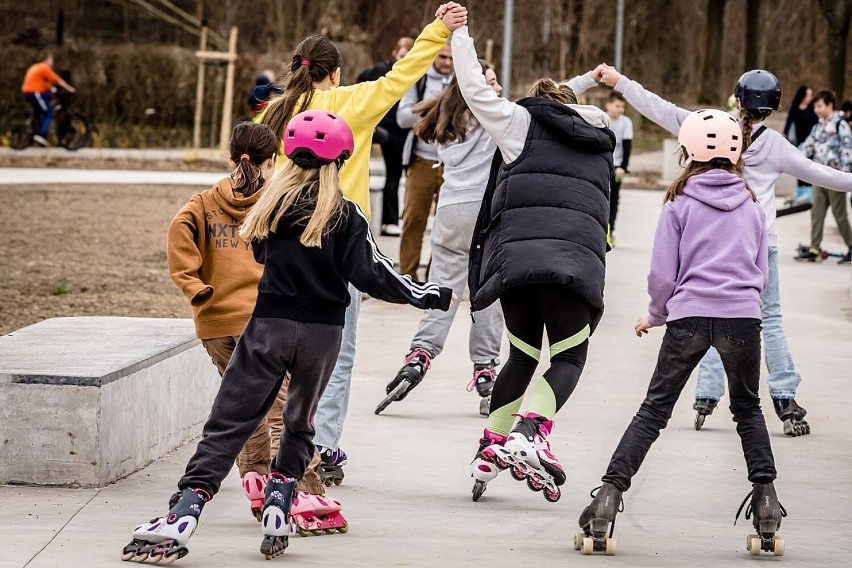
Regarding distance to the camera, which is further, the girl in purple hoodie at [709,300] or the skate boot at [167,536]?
the girl in purple hoodie at [709,300]

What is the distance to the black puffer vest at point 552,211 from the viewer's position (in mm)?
5527

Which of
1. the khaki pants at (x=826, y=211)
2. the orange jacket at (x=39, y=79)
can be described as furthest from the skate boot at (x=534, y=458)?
the orange jacket at (x=39, y=79)

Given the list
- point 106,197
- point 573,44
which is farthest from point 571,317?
point 573,44

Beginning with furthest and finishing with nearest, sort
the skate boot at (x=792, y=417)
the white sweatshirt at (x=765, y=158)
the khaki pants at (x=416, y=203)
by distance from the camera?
the khaki pants at (x=416, y=203) < the skate boot at (x=792, y=417) < the white sweatshirt at (x=765, y=158)

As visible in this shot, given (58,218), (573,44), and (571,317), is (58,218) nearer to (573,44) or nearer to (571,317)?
(571,317)

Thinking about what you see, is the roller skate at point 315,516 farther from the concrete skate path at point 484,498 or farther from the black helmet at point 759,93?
the black helmet at point 759,93

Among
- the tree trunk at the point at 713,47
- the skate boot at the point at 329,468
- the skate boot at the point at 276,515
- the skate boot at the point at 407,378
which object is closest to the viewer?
the skate boot at the point at 276,515

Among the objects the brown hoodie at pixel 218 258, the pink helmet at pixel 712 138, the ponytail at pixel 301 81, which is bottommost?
the brown hoodie at pixel 218 258

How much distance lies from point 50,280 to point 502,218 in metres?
7.54

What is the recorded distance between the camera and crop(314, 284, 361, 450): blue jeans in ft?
19.4

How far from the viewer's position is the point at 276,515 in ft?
15.7

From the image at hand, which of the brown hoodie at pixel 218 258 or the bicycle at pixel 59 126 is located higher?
the bicycle at pixel 59 126

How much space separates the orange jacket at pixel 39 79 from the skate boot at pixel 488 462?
21590mm

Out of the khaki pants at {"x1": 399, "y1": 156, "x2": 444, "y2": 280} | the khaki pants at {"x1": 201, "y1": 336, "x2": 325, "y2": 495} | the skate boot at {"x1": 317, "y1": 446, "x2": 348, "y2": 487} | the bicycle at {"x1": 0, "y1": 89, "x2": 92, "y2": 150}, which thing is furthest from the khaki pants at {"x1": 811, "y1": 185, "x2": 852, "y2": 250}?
the bicycle at {"x1": 0, "y1": 89, "x2": 92, "y2": 150}
